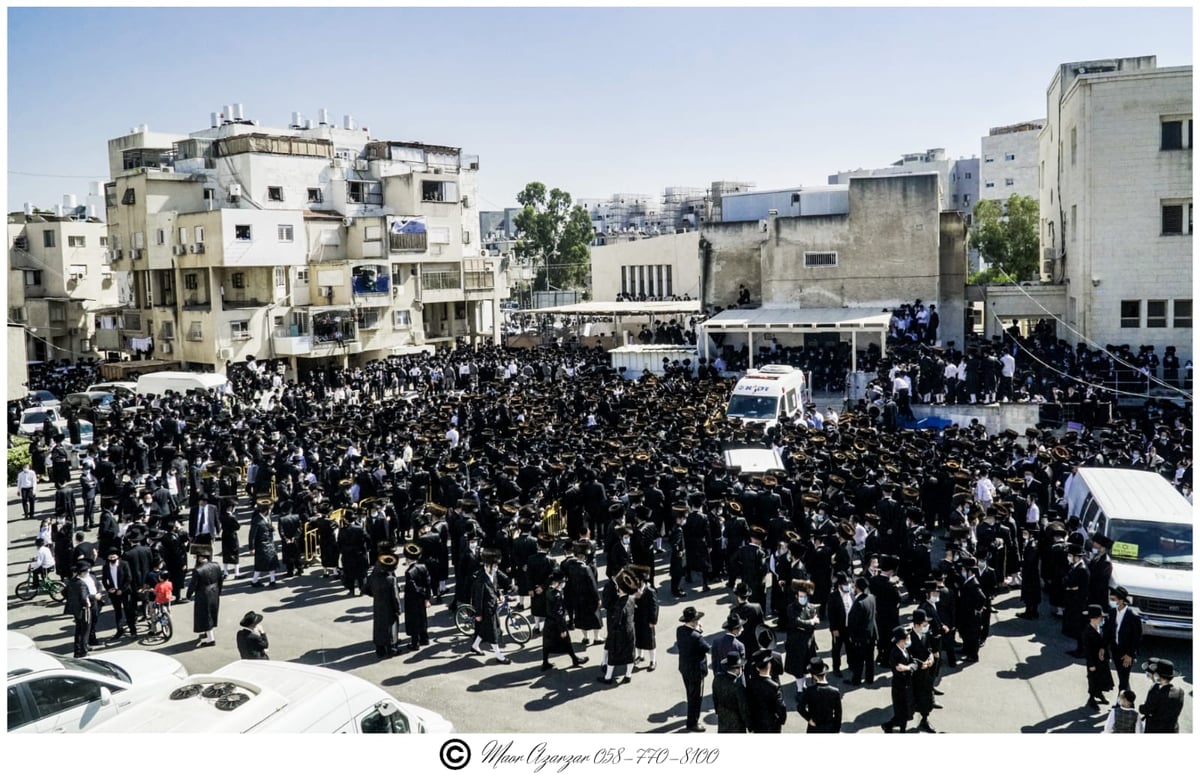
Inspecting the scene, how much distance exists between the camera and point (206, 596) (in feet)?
42.2

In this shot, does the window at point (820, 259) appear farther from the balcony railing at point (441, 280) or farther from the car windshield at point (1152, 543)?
the car windshield at point (1152, 543)

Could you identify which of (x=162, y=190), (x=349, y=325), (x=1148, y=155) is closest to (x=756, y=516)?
(x=1148, y=155)

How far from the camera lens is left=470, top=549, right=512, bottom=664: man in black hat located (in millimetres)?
12039

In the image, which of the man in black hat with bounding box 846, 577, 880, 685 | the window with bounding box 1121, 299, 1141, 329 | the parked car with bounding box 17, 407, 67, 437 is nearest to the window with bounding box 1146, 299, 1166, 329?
the window with bounding box 1121, 299, 1141, 329

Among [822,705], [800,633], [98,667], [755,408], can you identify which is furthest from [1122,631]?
[755,408]

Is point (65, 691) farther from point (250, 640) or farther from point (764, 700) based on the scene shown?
point (764, 700)

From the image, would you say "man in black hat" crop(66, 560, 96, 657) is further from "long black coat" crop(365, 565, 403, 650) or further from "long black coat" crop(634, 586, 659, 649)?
"long black coat" crop(634, 586, 659, 649)

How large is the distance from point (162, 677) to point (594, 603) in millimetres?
4791

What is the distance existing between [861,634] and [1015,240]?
45179 mm

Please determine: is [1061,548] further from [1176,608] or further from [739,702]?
[739,702]

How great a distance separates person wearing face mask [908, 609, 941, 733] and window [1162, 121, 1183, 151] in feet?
71.0

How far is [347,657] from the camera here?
12289 millimetres

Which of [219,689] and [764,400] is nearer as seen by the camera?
[219,689]

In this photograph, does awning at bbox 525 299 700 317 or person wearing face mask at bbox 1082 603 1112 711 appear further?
awning at bbox 525 299 700 317
